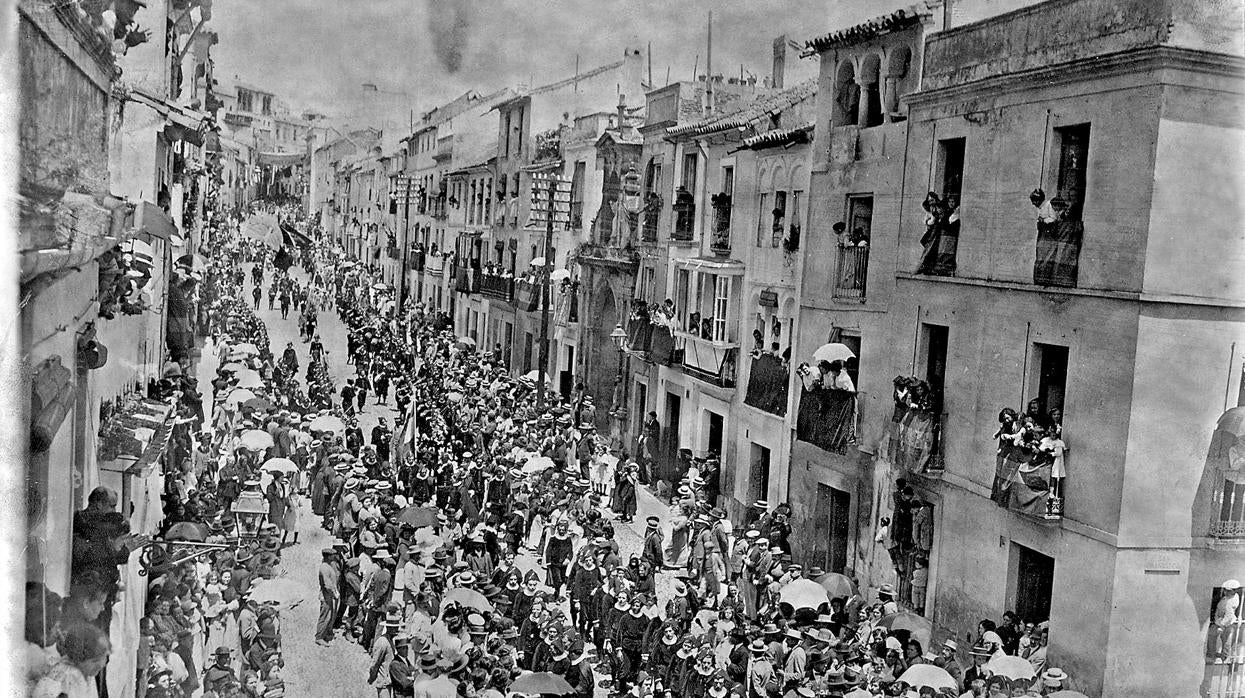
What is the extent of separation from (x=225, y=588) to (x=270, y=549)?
114 inches

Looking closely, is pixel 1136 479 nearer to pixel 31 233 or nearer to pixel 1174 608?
pixel 1174 608

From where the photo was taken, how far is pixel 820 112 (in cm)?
2197

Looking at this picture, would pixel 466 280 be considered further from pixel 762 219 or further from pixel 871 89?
pixel 871 89

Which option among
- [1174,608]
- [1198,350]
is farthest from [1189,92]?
[1174,608]

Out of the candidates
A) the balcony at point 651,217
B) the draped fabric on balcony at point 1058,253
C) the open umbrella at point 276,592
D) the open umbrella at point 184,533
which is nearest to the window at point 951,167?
the draped fabric on balcony at point 1058,253

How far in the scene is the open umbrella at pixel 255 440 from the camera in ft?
68.1

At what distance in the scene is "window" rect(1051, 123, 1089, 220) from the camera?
15.5m

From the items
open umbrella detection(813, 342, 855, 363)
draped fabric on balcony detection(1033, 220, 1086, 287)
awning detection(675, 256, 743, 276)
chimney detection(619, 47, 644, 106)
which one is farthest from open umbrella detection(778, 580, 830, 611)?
chimney detection(619, 47, 644, 106)

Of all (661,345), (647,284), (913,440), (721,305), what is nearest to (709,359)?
(721,305)

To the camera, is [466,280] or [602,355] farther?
[466,280]

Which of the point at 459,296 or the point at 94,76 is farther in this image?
the point at 459,296

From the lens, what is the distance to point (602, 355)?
33375 millimetres

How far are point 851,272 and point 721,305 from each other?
5.32m

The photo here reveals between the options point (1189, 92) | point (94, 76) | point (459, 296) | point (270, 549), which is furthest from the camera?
point (459, 296)
